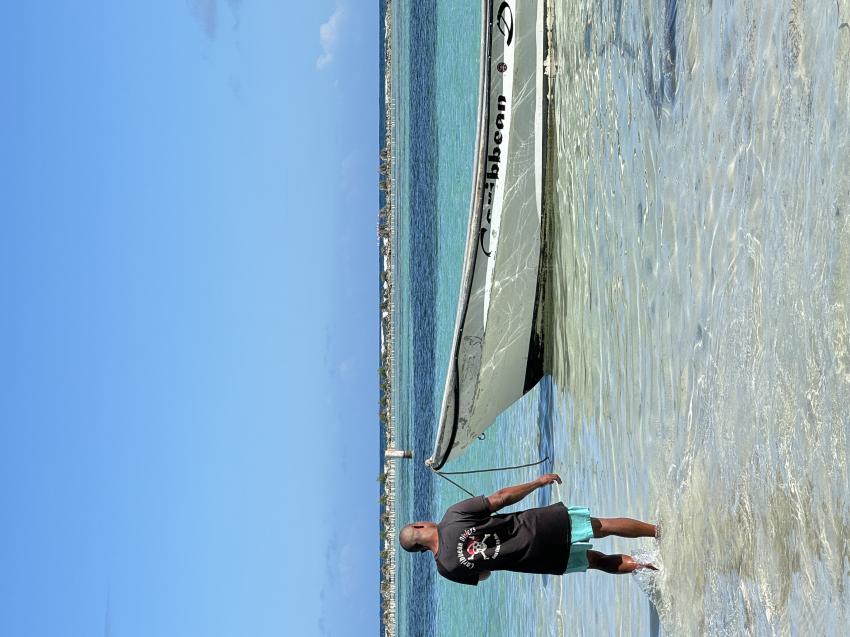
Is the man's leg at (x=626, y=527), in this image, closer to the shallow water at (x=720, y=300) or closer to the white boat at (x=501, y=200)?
the shallow water at (x=720, y=300)

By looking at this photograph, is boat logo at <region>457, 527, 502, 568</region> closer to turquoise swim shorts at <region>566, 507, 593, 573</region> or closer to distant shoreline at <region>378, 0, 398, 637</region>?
turquoise swim shorts at <region>566, 507, 593, 573</region>

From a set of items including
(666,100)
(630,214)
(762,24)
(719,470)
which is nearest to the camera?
(762,24)

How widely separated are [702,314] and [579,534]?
6.63ft

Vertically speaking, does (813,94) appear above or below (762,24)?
below

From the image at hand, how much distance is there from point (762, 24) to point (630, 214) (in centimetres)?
253

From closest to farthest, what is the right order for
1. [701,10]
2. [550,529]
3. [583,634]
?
[701,10]
[550,529]
[583,634]

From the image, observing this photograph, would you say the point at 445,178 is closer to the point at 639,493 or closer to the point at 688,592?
the point at 639,493

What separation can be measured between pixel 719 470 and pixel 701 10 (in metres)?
2.68

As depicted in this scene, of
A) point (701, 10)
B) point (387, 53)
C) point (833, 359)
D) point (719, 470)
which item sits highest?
point (387, 53)

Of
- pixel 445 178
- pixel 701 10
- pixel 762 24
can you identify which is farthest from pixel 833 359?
pixel 445 178

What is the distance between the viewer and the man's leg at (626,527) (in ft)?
19.2

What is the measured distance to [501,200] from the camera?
26.3ft

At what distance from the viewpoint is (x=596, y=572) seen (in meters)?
8.07

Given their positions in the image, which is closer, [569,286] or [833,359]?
[833,359]
